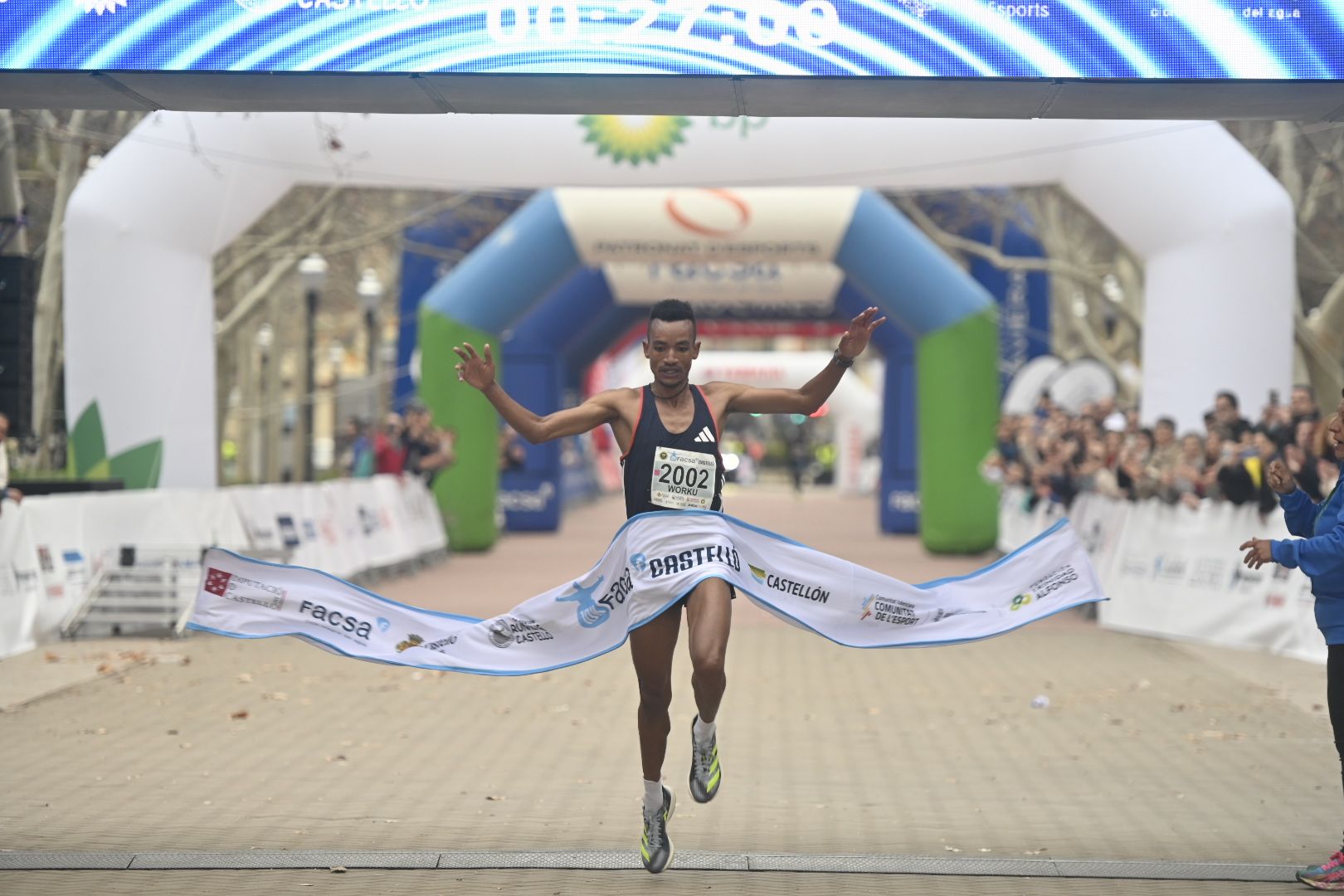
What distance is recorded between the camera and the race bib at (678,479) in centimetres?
626

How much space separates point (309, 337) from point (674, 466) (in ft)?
57.1

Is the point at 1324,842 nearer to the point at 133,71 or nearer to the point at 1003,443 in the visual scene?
the point at 133,71

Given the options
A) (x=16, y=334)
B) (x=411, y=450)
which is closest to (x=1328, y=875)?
(x=16, y=334)

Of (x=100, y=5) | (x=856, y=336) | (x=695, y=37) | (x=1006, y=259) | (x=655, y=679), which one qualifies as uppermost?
(x=1006, y=259)

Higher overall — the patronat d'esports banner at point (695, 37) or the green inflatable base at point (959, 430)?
the patronat d'esports banner at point (695, 37)

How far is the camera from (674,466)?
6.26 meters

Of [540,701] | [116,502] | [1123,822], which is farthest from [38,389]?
[1123,822]

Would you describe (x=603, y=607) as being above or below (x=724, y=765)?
above

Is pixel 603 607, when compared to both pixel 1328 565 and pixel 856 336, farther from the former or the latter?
pixel 1328 565

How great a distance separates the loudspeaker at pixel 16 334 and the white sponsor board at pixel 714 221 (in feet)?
28.4

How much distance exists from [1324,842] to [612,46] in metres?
3.99

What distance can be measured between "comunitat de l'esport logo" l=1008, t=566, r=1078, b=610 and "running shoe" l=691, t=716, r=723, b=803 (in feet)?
4.23

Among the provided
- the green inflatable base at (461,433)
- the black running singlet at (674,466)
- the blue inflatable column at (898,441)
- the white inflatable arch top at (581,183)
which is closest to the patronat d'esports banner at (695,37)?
the black running singlet at (674,466)

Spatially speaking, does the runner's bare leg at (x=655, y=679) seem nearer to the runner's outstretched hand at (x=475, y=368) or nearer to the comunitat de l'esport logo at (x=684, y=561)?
the comunitat de l'esport logo at (x=684, y=561)
